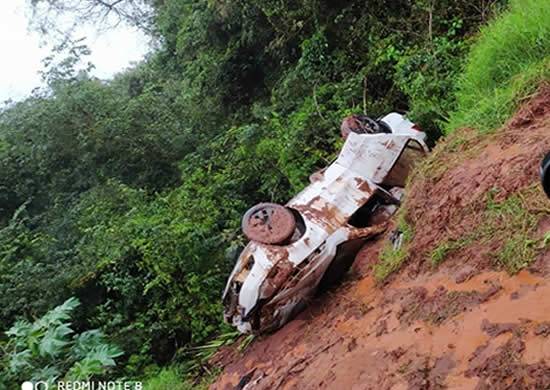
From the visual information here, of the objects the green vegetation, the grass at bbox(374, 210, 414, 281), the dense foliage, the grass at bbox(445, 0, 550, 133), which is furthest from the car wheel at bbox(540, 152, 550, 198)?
the dense foliage

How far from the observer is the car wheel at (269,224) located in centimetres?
315

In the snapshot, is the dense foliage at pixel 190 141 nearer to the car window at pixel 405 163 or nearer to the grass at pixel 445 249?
the car window at pixel 405 163

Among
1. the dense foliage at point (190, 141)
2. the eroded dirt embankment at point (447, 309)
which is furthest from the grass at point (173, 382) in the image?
the eroded dirt embankment at point (447, 309)

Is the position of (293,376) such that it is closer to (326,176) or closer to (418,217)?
(418,217)

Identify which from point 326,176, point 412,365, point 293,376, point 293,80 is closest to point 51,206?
point 293,80

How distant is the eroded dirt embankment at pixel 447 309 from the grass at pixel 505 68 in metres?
0.15

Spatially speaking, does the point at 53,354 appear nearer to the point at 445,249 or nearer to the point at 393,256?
the point at 393,256

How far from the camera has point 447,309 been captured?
2.13 metres

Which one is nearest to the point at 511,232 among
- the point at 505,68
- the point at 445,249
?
the point at 445,249

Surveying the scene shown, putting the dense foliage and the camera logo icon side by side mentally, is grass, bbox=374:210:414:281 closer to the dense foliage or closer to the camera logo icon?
the dense foliage

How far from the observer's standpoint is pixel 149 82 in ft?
38.9

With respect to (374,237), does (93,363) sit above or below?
above

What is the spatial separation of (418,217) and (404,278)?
409 mm

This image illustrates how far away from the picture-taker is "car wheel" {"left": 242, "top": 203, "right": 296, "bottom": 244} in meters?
3.15
